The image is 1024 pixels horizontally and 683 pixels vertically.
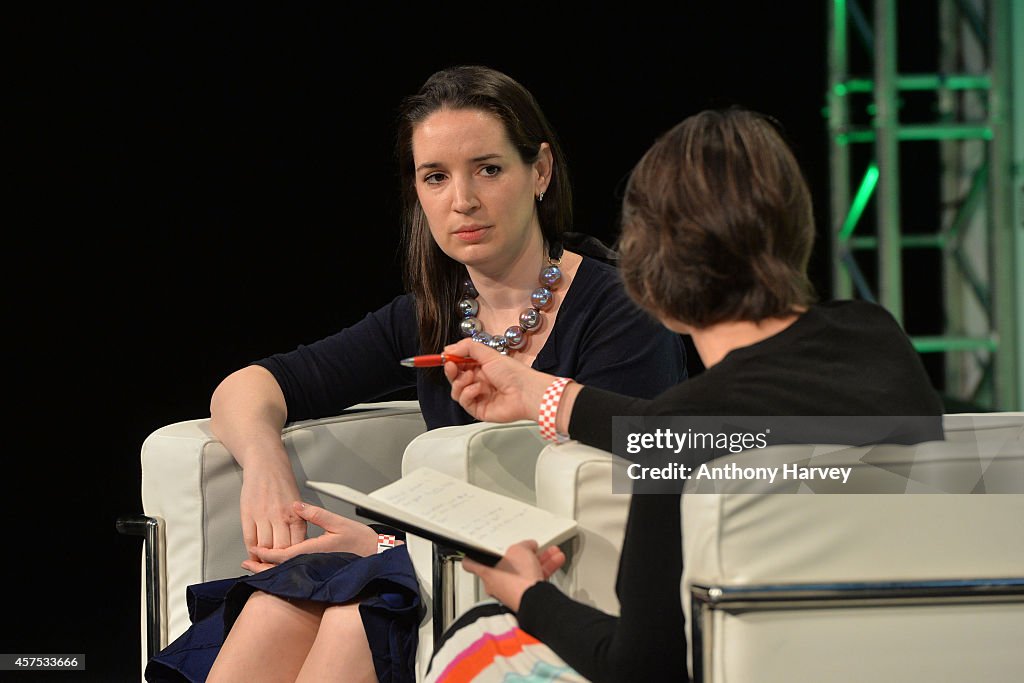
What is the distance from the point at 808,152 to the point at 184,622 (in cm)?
344

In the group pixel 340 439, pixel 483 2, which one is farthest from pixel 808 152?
pixel 340 439

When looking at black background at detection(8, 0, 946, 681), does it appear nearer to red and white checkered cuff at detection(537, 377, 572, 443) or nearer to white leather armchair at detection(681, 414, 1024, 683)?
red and white checkered cuff at detection(537, 377, 572, 443)

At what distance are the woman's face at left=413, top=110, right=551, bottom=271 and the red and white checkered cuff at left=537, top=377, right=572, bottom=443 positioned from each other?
49 cm

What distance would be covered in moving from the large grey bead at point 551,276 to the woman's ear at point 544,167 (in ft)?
0.55

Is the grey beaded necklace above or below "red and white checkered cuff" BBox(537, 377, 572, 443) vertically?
above

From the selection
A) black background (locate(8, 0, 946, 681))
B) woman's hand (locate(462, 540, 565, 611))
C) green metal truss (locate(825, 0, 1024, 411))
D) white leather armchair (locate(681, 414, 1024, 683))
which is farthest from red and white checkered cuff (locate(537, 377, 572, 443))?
green metal truss (locate(825, 0, 1024, 411))

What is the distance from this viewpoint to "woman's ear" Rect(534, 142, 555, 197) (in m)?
2.01

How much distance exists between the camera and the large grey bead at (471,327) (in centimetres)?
197

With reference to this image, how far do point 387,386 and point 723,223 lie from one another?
112 centimetres

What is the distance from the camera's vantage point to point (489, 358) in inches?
60.9

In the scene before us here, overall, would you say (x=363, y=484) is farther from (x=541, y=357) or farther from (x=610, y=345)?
(x=610, y=345)

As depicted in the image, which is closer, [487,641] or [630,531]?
[630,531]

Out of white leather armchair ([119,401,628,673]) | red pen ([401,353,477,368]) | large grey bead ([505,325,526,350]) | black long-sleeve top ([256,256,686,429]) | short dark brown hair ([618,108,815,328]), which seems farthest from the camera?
large grey bead ([505,325,526,350])

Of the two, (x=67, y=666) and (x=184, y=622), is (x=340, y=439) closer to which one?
(x=184, y=622)
